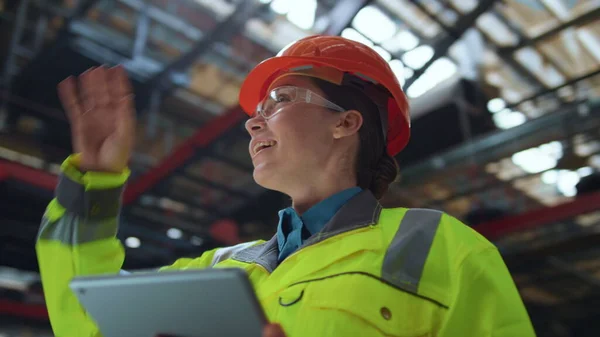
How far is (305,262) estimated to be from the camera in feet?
4.18

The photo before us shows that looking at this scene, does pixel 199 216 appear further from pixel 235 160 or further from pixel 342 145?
pixel 342 145

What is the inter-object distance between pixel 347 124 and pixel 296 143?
0.20 m

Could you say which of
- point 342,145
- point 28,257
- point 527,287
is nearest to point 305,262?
point 342,145

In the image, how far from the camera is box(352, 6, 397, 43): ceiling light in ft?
20.2

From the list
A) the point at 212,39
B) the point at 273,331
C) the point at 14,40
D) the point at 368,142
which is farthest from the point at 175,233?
the point at 273,331

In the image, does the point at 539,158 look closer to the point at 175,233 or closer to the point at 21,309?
the point at 175,233

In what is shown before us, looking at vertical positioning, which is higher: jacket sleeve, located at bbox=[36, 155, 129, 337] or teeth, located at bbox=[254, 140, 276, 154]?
teeth, located at bbox=[254, 140, 276, 154]

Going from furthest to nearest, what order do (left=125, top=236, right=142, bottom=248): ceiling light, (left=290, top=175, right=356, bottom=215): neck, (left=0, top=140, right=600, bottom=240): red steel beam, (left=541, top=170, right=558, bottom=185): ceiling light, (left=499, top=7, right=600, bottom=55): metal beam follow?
(left=541, top=170, right=558, bottom=185): ceiling light, (left=499, top=7, right=600, bottom=55): metal beam, (left=125, top=236, right=142, bottom=248): ceiling light, (left=0, top=140, right=600, bottom=240): red steel beam, (left=290, top=175, right=356, bottom=215): neck

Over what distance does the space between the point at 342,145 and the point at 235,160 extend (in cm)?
445

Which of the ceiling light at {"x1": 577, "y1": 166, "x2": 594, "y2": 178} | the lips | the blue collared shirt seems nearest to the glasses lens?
the lips

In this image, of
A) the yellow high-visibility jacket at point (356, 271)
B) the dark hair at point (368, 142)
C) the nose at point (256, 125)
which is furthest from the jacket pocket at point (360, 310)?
the nose at point (256, 125)

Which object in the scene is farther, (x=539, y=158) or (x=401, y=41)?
(x=401, y=41)

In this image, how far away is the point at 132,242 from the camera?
19.4 feet

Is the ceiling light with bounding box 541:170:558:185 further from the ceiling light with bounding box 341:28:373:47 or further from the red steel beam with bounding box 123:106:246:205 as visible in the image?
the red steel beam with bounding box 123:106:246:205
